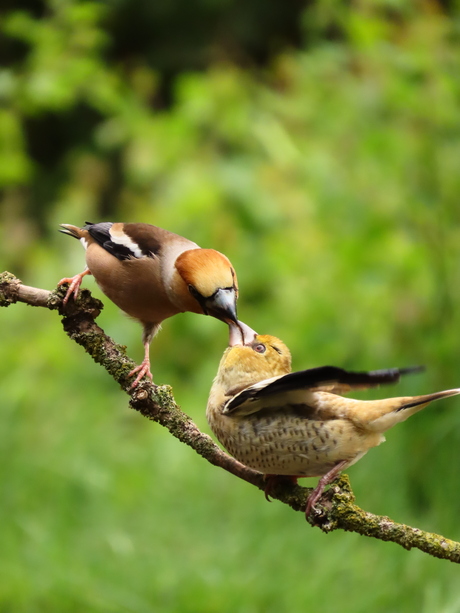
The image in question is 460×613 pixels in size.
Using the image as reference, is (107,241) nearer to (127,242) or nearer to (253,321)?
(127,242)

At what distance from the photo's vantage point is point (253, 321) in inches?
262

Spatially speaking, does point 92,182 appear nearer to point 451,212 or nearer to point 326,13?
point 326,13

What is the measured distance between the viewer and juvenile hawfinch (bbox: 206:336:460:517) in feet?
6.63

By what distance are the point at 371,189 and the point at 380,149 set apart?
1.32 feet

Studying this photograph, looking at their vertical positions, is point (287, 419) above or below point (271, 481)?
above

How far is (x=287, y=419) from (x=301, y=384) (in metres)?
0.46

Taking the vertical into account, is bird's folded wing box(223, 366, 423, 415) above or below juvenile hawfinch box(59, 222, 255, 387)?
below

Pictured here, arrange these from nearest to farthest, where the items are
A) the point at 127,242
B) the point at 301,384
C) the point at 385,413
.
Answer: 1. the point at 301,384
2. the point at 385,413
3. the point at 127,242

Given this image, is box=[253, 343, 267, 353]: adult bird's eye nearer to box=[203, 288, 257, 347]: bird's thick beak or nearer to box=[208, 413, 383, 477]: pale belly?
box=[203, 288, 257, 347]: bird's thick beak

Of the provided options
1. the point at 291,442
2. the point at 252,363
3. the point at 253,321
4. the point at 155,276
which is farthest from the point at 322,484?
the point at 253,321

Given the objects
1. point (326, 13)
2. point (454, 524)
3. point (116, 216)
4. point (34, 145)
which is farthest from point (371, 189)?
point (34, 145)

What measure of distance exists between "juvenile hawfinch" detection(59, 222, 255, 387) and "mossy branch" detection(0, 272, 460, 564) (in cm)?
5

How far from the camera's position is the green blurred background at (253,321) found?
4.64 m

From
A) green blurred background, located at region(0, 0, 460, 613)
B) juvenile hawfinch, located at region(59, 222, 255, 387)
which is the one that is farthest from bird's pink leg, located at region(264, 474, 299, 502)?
green blurred background, located at region(0, 0, 460, 613)
